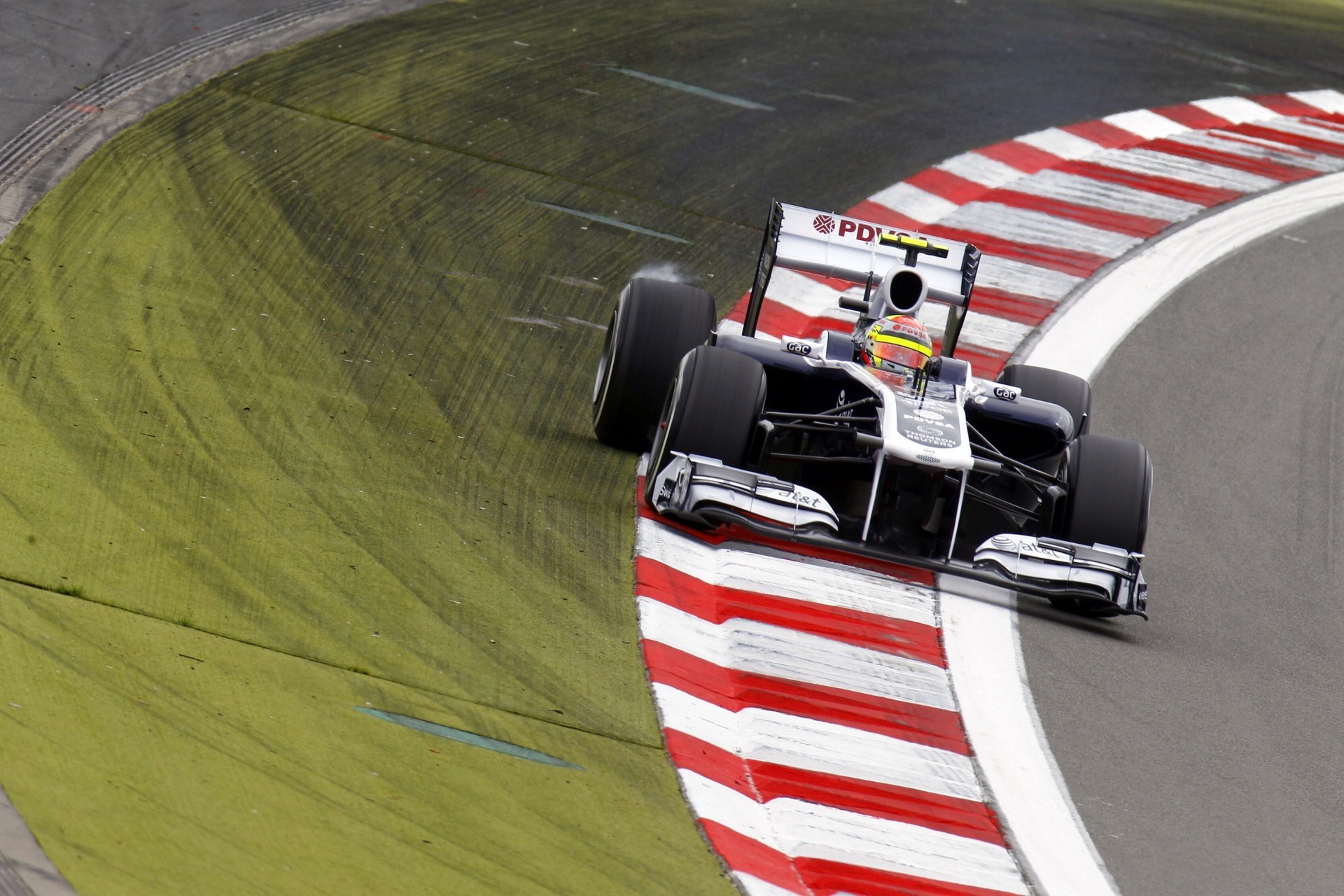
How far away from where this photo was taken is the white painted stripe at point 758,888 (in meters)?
5.60

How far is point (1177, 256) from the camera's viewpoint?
1391 cm

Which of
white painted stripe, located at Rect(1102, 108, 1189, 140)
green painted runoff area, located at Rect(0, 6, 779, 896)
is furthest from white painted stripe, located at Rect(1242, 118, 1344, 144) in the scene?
green painted runoff area, located at Rect(0, 6, 779, 896)

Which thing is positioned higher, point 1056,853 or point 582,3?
point 582,3

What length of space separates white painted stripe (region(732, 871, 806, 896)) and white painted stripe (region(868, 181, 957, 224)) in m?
8.63

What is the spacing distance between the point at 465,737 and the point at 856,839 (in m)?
1.48

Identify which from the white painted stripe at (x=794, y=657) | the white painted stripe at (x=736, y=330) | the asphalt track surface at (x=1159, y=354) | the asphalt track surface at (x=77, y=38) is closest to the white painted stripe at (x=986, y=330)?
the asphalt track surface at (x=1159, y=354)

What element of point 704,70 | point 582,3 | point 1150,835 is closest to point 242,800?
point 1150,835

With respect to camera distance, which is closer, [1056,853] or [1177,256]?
[1056,853]

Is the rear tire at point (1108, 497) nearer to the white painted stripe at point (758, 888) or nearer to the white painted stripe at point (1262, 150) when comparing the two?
the white painted stripe at point (758, 888)

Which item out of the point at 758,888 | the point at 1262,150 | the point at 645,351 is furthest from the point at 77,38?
the point at 1262,150

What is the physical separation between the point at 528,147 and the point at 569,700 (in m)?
7.25

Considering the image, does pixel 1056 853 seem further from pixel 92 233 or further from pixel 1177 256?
pixel 1177 256

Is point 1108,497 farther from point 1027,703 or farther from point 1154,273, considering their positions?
point 1154,273

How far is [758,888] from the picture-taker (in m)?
5.63
